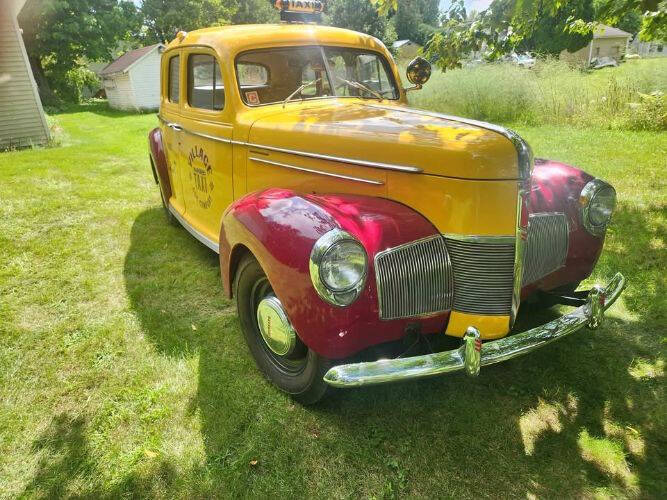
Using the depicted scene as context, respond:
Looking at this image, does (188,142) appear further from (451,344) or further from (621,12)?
(621,12)

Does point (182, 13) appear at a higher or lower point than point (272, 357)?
higher

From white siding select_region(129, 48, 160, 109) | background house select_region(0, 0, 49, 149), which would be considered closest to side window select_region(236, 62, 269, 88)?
background house select_region(0, 0, 49, 149)

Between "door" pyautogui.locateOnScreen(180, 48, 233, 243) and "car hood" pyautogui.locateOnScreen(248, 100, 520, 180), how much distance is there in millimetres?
431

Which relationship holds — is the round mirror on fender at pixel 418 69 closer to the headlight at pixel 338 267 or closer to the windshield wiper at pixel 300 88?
the windshield wiper at pixel 300 88

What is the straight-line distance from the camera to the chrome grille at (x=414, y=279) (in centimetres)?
200

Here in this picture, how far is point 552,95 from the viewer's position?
409 inches

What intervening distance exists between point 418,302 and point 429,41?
292 centimetres

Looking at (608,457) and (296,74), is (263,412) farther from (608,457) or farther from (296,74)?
(296,74)

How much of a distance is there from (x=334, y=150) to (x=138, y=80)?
71.5 ft

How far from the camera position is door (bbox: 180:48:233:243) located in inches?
128

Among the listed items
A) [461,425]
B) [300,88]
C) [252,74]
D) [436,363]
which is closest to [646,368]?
[461,425]

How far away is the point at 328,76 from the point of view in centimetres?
329

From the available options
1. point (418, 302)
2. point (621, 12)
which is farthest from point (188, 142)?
point (621, 12)

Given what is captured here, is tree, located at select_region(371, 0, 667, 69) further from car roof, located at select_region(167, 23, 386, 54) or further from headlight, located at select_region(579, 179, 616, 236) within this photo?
headlight, located at select_region(579, 179, 616, 236)
